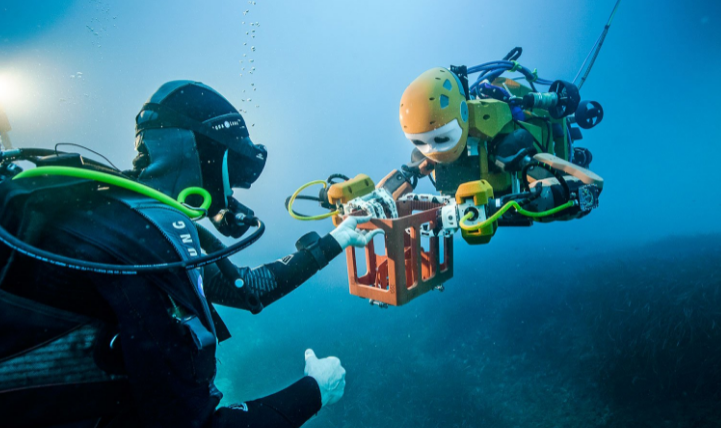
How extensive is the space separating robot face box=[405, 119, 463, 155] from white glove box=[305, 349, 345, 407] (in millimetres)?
2687

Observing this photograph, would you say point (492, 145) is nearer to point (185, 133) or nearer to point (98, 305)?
point (185, 133)

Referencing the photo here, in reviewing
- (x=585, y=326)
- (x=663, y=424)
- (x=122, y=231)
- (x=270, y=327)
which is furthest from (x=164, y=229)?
(x=270, y=327)

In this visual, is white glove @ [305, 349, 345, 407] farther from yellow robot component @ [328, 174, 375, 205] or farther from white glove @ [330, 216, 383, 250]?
yellow robot component @ [328, 174, 375, 205]

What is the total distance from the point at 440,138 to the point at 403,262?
154 cm

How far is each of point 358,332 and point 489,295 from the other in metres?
3.36

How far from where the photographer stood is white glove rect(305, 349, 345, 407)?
6.14ft

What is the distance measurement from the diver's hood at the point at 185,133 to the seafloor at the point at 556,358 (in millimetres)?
5036

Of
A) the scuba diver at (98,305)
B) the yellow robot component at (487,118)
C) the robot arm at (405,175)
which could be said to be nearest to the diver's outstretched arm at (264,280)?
the scuba diver at (98,305)

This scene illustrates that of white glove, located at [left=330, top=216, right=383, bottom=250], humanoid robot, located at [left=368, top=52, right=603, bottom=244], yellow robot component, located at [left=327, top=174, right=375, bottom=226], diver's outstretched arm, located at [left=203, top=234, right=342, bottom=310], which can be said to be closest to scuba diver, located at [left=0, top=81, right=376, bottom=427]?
diver's outstretched arm, located at [left=203, top=234, right=342, bottom=310]

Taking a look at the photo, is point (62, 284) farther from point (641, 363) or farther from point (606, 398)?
point (641, 363)

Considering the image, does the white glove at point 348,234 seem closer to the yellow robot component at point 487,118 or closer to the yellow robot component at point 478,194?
the yellow robot component at point 478,194

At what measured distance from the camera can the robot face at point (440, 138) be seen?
148 inches

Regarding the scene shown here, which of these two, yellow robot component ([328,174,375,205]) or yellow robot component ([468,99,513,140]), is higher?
yellow robot component ([468,99,513,140])

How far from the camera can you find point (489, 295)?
26.9 feet
